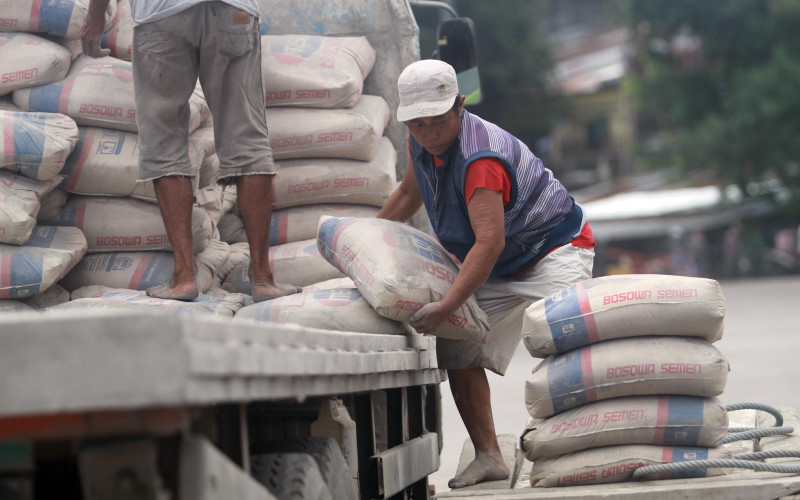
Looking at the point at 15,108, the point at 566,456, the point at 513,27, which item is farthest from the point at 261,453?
the point at 513,27

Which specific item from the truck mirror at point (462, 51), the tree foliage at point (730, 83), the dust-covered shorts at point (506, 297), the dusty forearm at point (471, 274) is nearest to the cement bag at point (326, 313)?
the dusty forearm at point (471, 274)

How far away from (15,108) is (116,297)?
3.24 ft

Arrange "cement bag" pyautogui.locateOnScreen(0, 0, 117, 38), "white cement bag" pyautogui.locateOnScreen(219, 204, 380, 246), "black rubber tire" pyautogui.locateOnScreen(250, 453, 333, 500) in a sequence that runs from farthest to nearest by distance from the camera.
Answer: "white cement bag" pyautogui.locateOnScreen(219, 204, 380, 246) < "cement bag" pyautogui.locateOnScreen(0, 0, 117, 38) < "black rubber tire" pyautogui.locateOnScreen(250, 453, 333, 500)

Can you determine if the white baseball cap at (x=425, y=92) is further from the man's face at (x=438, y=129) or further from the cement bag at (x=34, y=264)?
the cement bag at (x=34, y=264)

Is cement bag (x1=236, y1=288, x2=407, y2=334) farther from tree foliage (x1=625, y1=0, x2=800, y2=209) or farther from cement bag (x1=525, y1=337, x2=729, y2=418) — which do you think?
tree foliage (x1=625, y1=0, x2=800, y2=209)

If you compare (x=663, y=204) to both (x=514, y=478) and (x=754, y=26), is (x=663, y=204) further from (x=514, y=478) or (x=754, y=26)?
(x=514, y=478)

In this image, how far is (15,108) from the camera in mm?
4207

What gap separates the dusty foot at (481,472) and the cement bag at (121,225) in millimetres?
1289

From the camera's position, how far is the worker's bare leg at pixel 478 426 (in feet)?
12.8

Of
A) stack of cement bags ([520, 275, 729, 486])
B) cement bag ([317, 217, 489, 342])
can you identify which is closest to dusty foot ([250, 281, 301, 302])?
cement bag ([317, 217, 489, 342])

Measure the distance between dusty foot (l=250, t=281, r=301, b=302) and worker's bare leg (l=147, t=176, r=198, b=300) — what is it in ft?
0.70

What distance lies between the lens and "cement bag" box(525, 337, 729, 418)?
11.0 ft

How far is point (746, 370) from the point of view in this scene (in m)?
10.7

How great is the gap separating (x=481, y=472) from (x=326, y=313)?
2.96ft
